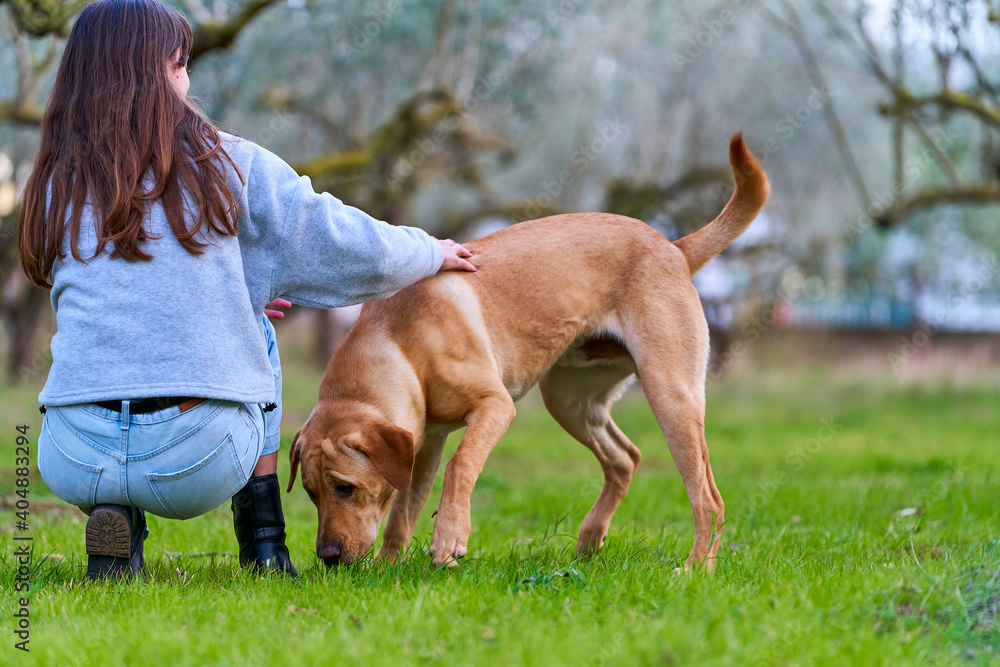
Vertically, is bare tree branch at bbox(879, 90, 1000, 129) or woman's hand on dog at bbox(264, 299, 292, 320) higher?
bare tree branch at bbox(879, 90, 1000, 129)

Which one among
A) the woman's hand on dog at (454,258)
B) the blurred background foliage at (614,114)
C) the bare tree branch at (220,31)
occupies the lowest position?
the blurred background foliage at (614,114)

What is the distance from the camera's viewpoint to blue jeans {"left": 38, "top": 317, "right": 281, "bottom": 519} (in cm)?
291

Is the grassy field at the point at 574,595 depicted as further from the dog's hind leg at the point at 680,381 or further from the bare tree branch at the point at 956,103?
the bare tree branch at the point at 956,103

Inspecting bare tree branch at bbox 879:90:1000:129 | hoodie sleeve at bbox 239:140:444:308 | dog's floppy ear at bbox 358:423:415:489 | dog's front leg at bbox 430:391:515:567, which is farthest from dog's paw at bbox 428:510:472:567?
bare tree branch at bbox 879:90:1000:129

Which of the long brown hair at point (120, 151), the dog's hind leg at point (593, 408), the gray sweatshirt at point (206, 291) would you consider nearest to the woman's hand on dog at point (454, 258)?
the gray sweatshirt at point (206, 291)

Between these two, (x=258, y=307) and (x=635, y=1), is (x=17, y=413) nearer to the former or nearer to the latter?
(x=258, y=307)

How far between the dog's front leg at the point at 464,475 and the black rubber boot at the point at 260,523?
64cm

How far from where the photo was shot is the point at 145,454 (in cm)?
293

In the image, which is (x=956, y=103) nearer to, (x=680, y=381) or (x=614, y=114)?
(x=614, y=114)

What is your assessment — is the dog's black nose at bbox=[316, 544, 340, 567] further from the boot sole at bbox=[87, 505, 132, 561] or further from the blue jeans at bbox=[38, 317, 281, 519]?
the boot sole at bbox=[87, 505, 132, 561]

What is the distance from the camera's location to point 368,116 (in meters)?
13.4

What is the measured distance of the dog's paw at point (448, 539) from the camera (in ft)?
10.8

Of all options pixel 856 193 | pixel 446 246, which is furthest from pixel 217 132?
pixel 856 193

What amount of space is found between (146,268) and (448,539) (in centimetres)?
140
